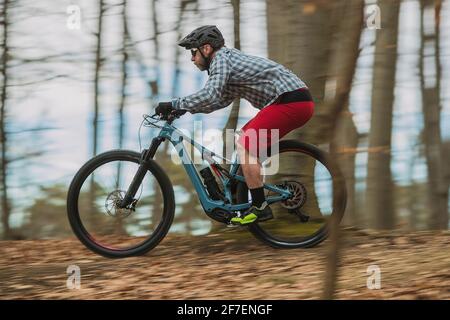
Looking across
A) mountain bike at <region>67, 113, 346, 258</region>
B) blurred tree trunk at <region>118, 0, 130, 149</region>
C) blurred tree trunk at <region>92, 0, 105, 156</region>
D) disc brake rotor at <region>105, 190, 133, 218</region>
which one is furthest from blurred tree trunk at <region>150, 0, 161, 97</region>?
disc brake rotor at <region>105, 190, 133, 218</region>

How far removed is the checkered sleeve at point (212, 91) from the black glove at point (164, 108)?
0.43 feet

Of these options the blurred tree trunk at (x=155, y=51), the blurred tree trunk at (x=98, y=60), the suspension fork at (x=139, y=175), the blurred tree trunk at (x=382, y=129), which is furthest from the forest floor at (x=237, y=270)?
the blurred tree trunk at (x=155, y=51)

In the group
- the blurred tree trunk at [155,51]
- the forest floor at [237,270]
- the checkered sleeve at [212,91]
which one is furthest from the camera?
the blurred tree trunk at [155,51]

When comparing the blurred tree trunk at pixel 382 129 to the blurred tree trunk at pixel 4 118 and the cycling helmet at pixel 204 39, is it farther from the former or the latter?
the blurred tree trunk at pixel 4 118

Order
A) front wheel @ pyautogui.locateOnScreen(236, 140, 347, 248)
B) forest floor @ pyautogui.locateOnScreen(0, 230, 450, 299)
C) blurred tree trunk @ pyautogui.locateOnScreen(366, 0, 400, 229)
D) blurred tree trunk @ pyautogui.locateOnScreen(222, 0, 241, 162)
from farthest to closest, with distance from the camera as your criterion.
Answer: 1. blurred tree trunk @ pyautogui.locateOnScreen(366, 0, 400, 229)
2. blurred tree trunk @ pyautogui.locateOnScreen(222, 0, 241, 162)
3. front wheel @ pyautogui.locateOnScreen(236, 140, 347, 248)
4. forest floor @ pyautogui.locateOnScreen(0, 230, 450, 299)

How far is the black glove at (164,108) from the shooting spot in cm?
652

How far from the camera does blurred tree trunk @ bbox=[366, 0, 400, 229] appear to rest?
10.4 m

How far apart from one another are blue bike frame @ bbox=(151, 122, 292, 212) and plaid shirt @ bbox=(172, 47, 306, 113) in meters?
0.32

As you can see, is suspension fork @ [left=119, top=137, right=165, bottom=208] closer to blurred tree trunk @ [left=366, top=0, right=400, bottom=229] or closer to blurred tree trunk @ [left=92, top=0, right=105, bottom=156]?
blurred tree trunk @ [left=366, top=0, right=400, bottom=229]

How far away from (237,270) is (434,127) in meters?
7.31
